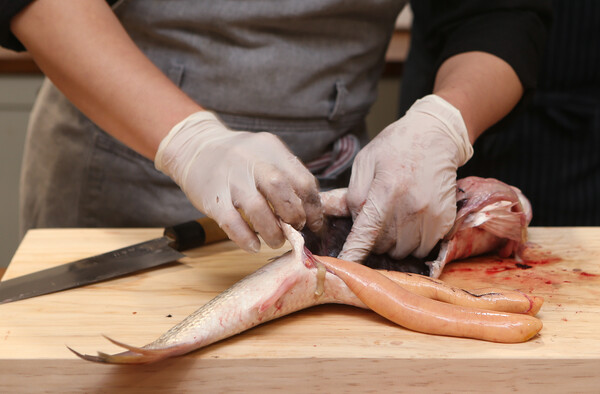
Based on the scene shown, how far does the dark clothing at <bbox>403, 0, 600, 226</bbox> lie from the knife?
4.26 ft

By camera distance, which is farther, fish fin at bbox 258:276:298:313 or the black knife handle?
the black knife handle

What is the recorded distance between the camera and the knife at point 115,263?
1.42 meters

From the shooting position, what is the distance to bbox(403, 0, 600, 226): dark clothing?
2539 mm

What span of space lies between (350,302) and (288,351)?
0.71 feet

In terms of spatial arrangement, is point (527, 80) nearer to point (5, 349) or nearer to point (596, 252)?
point (596, 252)

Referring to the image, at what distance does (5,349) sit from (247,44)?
116 centimetres

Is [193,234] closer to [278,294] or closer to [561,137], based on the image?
[278,294]

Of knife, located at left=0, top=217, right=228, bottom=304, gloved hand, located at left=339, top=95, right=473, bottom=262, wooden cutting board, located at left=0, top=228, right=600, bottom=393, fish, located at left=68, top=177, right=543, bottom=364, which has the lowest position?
knife, located at left=0, top=217, right=228, bottom=304

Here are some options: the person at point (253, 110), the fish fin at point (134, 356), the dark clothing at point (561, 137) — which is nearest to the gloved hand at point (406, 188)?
the person at point (253, 110)

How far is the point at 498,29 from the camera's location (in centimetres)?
203

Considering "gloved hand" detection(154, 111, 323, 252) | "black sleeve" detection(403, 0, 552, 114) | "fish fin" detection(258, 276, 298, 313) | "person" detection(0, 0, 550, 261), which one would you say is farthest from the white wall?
"fish fin" detection(258, 276, 298, 313)

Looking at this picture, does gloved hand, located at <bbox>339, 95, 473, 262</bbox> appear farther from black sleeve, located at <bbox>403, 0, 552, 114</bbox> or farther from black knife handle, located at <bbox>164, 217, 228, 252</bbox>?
black sleeve, located at <bbox>403, 0, 552, 114</bbox>

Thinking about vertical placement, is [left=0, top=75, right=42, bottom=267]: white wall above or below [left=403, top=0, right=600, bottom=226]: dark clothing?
below

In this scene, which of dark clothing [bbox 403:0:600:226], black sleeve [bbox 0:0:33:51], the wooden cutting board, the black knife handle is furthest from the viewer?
dark clothing [bbox 403:0:600:226]
